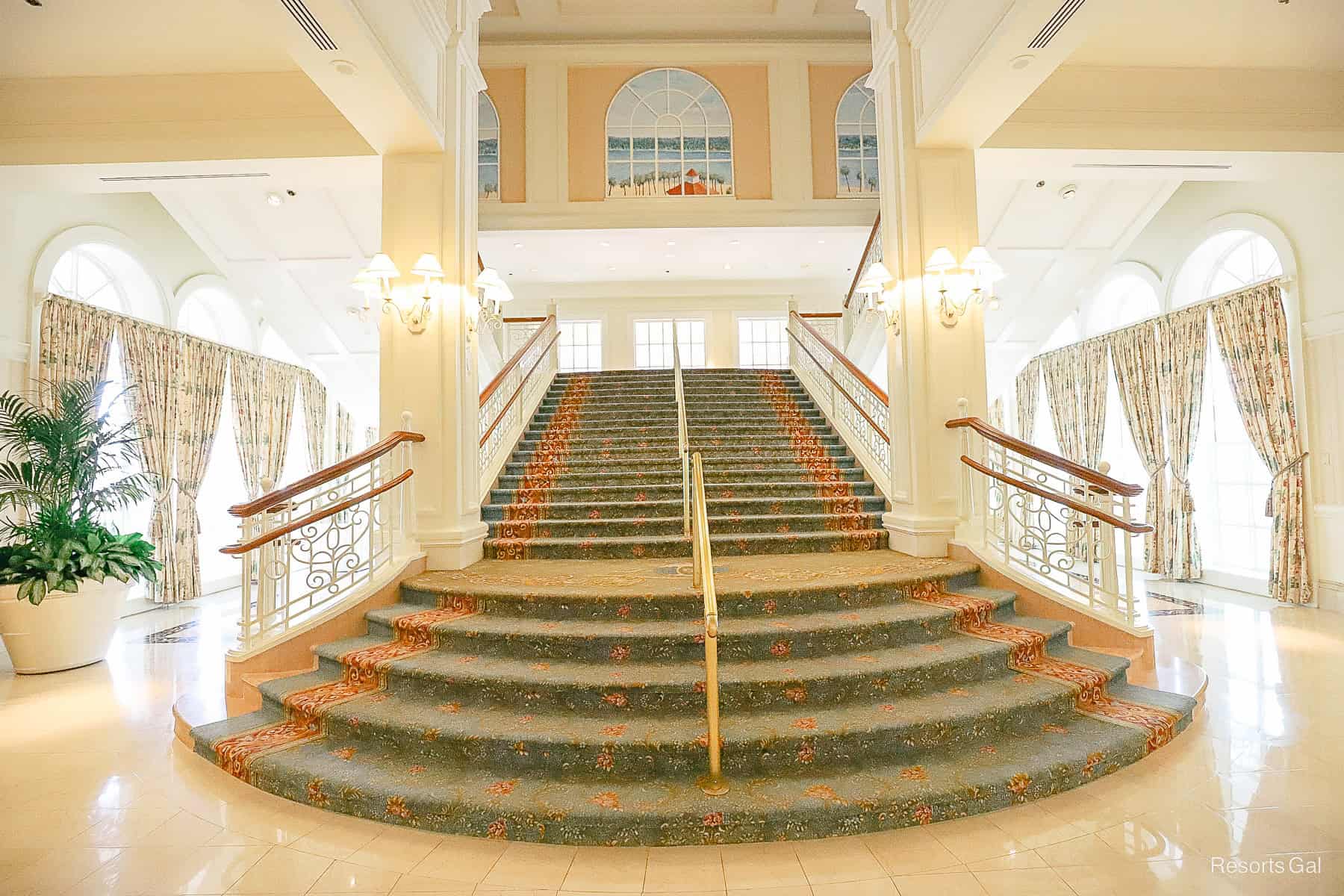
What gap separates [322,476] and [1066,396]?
987cm

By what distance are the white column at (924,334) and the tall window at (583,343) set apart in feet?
28.9

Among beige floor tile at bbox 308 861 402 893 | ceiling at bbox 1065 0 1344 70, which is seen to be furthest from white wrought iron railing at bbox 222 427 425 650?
ceiling at bbox 1065 0 1344 70

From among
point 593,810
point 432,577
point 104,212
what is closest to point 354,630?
point 432,577

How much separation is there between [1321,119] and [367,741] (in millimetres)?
8647

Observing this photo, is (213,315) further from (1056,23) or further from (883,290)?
(1056,23)

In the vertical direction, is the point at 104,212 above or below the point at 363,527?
above

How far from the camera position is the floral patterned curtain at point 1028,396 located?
35.1 ft

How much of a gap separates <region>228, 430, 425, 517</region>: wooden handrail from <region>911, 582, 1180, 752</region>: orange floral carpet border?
3.85 metres

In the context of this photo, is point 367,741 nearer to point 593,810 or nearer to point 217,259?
point 593,810

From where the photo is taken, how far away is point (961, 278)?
527 centimetres

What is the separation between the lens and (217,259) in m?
8.16

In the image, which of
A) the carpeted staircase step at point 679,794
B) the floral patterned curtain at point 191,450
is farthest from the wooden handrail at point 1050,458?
the floral patterned curtain at point 191,450

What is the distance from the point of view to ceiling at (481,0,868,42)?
998 centimetres

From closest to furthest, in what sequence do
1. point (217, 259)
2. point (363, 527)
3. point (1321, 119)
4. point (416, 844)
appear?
point (416, 844)
point (363, 527)
point (1321, 119)
point (217, 259)
